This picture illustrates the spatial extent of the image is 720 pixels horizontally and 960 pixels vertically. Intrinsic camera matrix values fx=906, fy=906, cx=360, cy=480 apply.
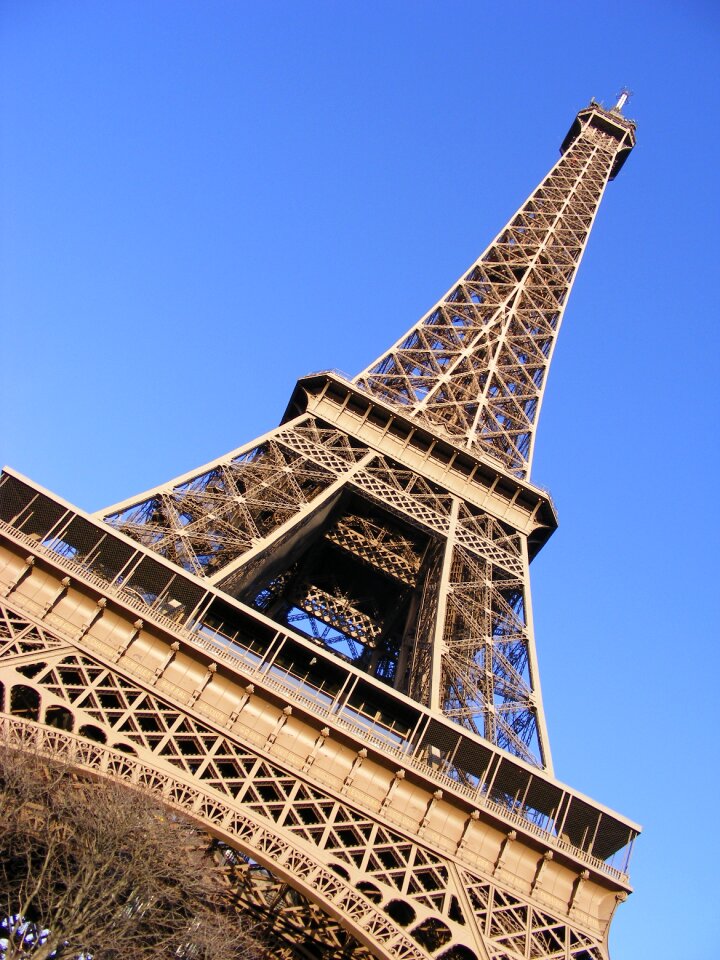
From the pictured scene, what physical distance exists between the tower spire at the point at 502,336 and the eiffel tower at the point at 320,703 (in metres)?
→ 4.00

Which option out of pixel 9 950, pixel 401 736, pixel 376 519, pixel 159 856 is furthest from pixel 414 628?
pixel 9 950

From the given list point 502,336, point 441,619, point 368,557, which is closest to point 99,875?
point 441,619

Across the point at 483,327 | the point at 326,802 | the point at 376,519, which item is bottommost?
the point at 326,802

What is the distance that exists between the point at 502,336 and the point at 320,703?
23133 mm

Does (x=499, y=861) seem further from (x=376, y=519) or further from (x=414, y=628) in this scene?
(x=376, y=519)

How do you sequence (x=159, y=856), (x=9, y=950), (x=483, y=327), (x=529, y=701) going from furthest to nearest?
1. (x=483, y=327)
2. (x=529, y=701)
3. (x=159, y=856)
4. (x=9, y=950)

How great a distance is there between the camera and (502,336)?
1555 inches

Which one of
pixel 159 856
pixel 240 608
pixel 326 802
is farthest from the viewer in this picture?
pixel 240 608

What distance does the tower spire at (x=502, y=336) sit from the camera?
116 ft

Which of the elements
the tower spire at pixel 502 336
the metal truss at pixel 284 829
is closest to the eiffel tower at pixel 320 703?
the metal truss at pixel 284 829

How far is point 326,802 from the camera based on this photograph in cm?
1892

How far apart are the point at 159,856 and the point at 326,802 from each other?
4.48 metres

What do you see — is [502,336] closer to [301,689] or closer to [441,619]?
[441,619]

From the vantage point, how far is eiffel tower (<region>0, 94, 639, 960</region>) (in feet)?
57.5
